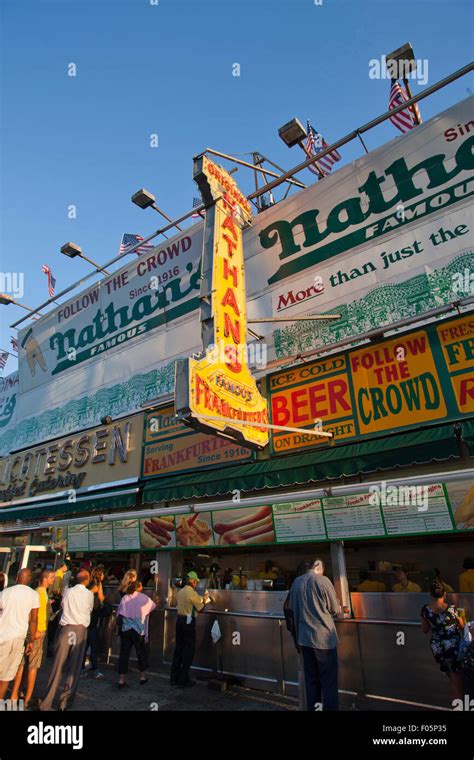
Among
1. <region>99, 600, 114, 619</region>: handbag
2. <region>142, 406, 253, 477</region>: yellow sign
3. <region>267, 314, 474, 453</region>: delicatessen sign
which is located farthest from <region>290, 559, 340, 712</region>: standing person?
<region>99, 600, 114, 619</region>: handbag

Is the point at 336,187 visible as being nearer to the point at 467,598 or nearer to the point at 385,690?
the point at 467,598

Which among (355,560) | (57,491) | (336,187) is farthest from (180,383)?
(57,491)

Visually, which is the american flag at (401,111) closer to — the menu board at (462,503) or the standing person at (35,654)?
the menu board at (462,503)

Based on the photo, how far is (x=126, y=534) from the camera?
35.0ft

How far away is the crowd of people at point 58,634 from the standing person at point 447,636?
4.90 m

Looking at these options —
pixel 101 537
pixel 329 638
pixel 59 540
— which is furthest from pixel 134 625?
pixel 59 540

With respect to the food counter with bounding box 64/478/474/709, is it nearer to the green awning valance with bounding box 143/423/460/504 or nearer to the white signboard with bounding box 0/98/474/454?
the green awning valance with bounding box 143/423/460/504

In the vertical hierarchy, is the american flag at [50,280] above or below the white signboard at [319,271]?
above

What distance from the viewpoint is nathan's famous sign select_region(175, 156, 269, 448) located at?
7.05 metres

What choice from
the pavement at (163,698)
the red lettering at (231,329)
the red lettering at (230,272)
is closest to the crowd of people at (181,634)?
the pavement at (163,698)

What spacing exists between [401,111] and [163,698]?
12.0 meters

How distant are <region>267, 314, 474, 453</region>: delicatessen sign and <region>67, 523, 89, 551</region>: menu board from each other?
242 inches

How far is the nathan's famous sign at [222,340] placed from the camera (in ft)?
23.1

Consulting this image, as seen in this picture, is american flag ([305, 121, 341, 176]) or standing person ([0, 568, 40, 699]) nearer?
standing person ([0, 568, 40, 699])
